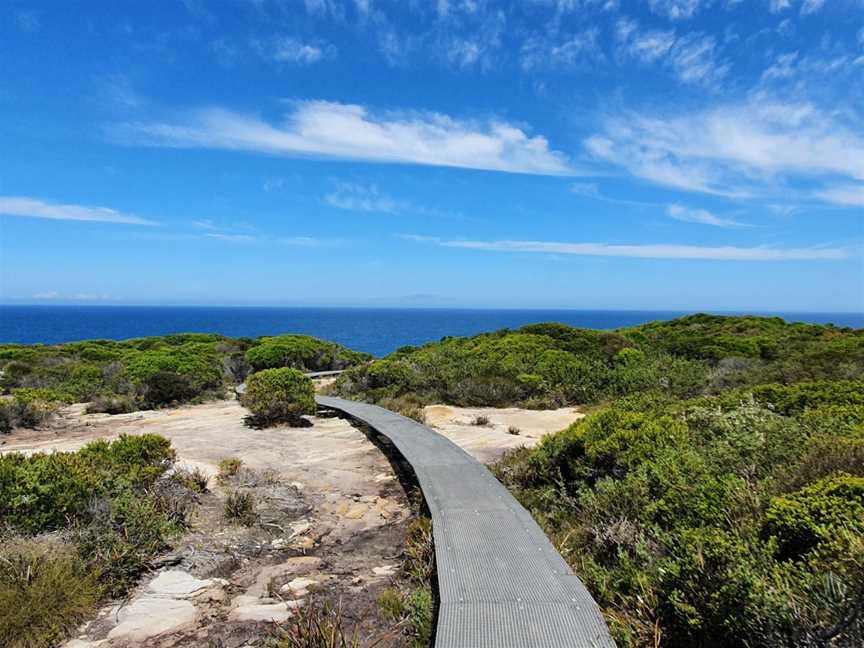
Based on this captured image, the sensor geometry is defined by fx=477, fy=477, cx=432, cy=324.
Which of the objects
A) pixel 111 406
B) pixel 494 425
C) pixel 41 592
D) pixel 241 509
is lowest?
pixel 111 406

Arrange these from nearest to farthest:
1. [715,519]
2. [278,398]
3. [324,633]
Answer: [324,633] → [715,519] → [278,398]

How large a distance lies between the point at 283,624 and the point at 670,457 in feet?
14.5

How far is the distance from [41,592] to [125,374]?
15630 millimetres

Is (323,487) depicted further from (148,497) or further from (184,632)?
(184,632)

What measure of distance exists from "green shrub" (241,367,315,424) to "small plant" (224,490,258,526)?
629cm

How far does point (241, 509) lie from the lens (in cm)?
628

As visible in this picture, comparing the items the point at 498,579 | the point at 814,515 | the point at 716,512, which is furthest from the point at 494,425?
the point at 814,515

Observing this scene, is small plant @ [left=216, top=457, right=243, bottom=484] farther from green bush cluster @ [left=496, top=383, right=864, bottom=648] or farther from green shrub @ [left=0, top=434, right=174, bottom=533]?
green bush cluster @ [left=496, top=383, right=864, bottom=648]

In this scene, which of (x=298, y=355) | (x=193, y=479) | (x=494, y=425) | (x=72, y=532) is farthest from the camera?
(x=298, y=355)

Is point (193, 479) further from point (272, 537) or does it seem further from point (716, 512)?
point (716, 512)

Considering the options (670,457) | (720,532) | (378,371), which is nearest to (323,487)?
(670,457)

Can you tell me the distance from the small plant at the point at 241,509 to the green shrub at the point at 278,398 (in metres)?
6.29

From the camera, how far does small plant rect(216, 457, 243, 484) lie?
7.80 m

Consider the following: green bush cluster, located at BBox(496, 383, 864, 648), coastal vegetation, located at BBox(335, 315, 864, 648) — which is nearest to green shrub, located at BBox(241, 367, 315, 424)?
coastal vegetation, located at BBox(335, 315, 864, 648)
